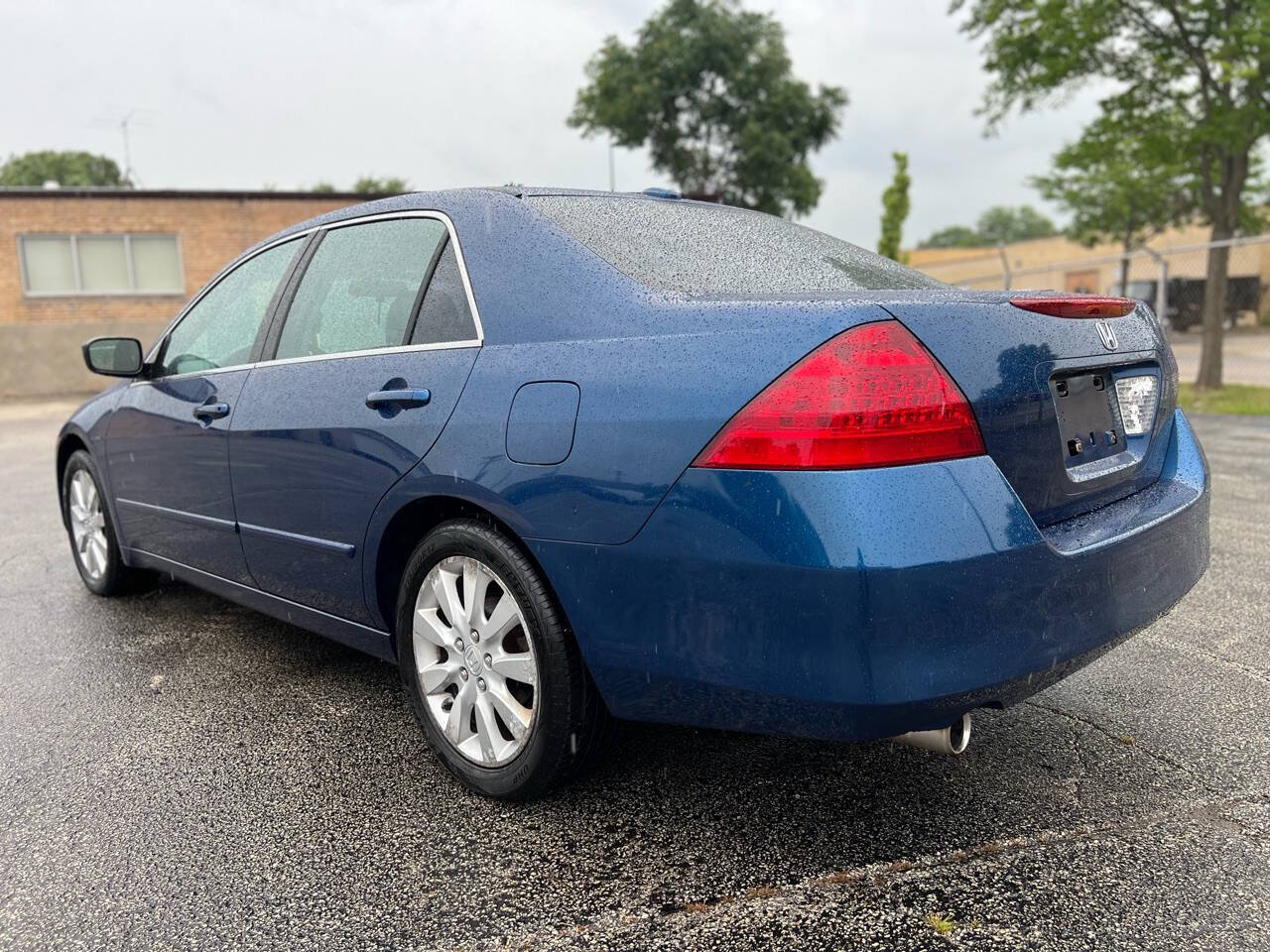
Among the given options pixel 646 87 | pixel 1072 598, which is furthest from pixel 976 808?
pixel 646 87

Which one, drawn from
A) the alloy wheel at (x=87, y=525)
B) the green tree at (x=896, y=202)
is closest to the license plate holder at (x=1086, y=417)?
the alloy wheel at (x=87, y=525)

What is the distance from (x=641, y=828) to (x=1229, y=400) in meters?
12.8

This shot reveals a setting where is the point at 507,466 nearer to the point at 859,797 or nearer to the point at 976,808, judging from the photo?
the point at 859,797

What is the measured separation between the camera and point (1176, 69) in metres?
12.7

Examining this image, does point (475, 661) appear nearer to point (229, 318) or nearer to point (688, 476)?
point (688, 476)

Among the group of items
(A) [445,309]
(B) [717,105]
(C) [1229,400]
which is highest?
(B) [717,105]

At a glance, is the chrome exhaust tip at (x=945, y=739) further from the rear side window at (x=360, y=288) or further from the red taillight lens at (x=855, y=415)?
the rear side window at (x=360, y=288)

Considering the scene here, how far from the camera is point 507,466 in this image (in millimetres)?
2316

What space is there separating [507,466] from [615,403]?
334 mm

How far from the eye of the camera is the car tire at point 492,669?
2.33m

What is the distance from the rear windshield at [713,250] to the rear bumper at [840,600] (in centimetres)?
65

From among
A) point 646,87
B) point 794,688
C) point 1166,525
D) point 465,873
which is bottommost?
point 465,873

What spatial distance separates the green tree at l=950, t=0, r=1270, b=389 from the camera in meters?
11.9

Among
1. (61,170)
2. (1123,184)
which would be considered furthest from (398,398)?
(61,170)
